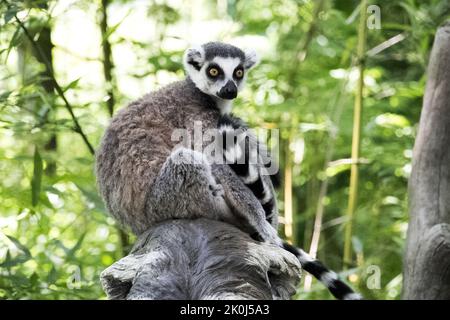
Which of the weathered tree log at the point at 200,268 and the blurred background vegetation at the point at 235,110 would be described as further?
the blurred background vegetation at the point at 235,110

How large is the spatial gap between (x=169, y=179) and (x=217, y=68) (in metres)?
1.13

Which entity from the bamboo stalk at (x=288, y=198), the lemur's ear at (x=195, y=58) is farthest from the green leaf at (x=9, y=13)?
the bamboo stalk at (x=288, y=198)

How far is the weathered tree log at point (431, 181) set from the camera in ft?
13.0

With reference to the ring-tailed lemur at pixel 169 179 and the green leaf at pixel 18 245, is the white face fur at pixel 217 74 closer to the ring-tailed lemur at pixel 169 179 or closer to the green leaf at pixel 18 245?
the ring-tailed lemur at pixel 169 179

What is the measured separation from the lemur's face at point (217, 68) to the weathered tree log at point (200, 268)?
4.23 ft

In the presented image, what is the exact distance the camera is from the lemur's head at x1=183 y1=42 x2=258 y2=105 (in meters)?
4.26

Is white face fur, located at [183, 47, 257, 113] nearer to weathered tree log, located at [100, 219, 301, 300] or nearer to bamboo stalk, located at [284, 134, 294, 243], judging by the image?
weathered tree log, located at [100, 219, 301, 300]

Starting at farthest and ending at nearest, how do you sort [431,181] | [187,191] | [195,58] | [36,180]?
[195,58]
[431,181]
[36,180]
[187,191]

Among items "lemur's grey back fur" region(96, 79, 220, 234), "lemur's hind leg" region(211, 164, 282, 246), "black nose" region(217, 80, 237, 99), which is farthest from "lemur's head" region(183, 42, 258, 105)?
"lemur's hind leg" region(211, 164, 282, 246)

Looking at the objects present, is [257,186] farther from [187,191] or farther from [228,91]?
[228,91]

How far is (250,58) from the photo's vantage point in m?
4.64

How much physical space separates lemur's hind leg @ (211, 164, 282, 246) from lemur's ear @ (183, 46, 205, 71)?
109 cm

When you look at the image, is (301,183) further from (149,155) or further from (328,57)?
(149,155)

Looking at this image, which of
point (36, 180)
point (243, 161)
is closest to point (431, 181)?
point (243, 161)
